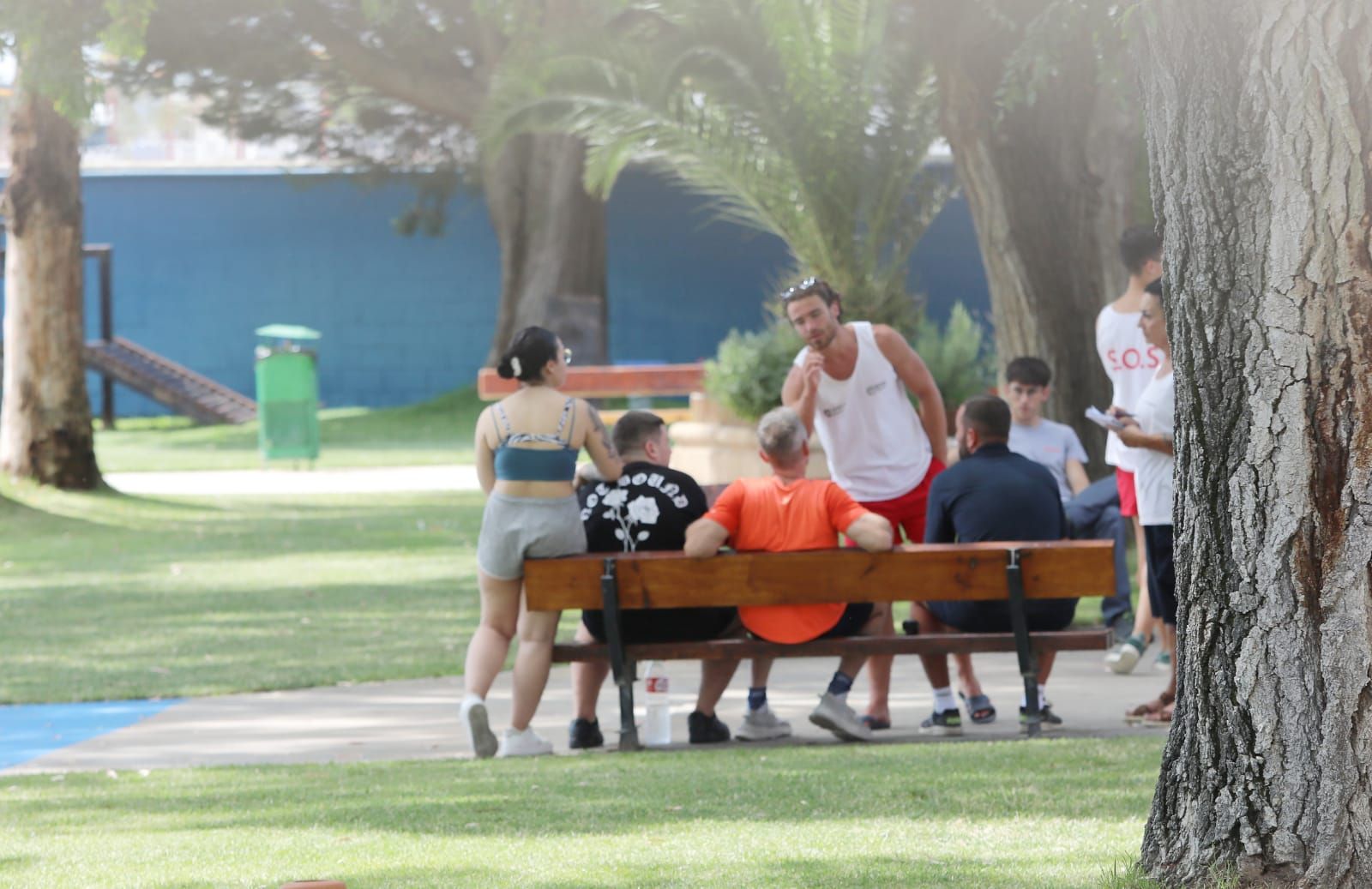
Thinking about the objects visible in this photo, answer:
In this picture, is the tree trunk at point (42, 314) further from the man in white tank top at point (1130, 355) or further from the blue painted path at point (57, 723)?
the man in white tank top at point (1130, 355)

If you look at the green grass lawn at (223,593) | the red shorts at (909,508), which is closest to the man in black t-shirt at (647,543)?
the red shorts at (909,508)

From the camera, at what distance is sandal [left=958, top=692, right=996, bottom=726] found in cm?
753

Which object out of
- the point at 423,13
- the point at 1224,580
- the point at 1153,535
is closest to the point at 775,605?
the point at 1153,535

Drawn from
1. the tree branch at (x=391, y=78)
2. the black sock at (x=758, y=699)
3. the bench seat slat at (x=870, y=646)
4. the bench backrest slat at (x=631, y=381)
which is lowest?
the black sock at (x=758, y=699)

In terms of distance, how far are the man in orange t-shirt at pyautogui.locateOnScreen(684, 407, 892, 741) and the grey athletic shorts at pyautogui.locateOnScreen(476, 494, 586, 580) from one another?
0.47 m

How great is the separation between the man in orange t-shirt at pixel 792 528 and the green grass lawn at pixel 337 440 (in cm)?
1829

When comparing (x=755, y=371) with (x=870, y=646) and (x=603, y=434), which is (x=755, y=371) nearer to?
(x=603, y=434)

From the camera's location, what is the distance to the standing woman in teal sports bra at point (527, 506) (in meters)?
7.14

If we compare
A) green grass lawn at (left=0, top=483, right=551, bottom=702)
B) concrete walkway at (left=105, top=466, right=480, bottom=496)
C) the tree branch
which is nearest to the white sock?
green grass lawn at (left=0, top=483, right=551, bottom=702)

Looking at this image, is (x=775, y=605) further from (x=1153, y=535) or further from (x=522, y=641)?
(x=1153, y=535)

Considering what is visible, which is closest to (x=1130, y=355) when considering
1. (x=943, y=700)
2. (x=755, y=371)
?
(x=943, y=700)

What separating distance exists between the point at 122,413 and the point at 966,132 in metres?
31.4

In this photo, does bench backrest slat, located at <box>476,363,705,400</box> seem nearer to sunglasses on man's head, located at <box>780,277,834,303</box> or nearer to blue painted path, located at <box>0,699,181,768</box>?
blue painted path, located at <box>0,699,181,768</box>

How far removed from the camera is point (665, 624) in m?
7.23
